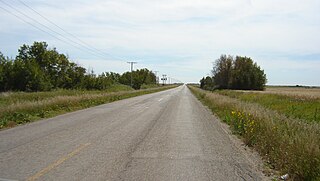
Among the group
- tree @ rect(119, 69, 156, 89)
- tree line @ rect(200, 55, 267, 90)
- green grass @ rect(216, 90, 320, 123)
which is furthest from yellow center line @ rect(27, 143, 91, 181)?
tree @ rect(119, 69, 156, 89)

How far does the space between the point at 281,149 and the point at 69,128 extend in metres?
8.82

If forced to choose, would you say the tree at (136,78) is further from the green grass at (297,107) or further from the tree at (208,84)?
the green grass at (297,107)

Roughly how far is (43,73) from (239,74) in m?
58.2

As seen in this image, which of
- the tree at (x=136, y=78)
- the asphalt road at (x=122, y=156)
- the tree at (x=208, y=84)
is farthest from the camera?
the tree at (x=136, y=78)

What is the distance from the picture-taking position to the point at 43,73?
5828cm

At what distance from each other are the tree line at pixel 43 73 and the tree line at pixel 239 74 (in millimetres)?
34514

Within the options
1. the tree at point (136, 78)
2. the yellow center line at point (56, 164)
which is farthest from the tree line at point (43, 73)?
the yellow center line at point (56, 164)

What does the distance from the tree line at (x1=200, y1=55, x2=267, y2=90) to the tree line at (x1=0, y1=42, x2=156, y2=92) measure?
113 ft

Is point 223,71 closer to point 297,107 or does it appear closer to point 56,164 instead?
point 297,107

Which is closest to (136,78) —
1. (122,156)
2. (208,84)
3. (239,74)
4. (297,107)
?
(208,84)

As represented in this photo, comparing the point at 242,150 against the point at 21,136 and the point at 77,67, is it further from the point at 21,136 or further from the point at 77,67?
the point at 77,67

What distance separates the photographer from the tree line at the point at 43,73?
53.3 meters

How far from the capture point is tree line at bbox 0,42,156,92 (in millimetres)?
53344

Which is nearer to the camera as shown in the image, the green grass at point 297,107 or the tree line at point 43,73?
the green grass at point 297,107
